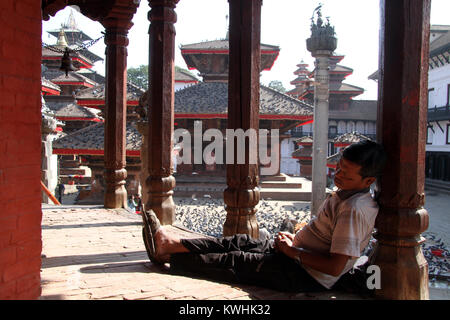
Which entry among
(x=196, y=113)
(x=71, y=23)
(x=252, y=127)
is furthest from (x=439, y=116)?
(x=71, y=23)

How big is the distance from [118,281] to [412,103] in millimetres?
2203

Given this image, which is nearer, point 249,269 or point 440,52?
point 249,269

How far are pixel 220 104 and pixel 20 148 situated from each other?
54.0 ft

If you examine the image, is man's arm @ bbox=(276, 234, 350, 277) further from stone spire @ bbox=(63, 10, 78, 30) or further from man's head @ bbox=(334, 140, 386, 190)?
stone spire @ bbox=(63, 10, 78, 30)

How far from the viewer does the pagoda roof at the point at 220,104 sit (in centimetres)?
1752

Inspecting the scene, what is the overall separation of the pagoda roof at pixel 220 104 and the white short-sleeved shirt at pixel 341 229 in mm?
14404

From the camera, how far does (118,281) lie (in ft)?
9.05

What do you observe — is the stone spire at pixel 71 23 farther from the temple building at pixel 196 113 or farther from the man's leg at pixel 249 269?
the man's leg at pixel 249 269

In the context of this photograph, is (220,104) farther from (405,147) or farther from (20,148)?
(20,148)

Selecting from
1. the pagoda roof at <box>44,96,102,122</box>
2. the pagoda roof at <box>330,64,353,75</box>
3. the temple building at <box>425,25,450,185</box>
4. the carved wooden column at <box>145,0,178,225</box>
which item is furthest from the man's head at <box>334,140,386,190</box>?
the pagoda roof at <box>330,64,353,75</box>

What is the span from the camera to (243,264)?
2.64 meters

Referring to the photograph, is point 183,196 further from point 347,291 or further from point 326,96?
point 347,291

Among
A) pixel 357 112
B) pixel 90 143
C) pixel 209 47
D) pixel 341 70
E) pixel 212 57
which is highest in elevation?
pixel 341 70

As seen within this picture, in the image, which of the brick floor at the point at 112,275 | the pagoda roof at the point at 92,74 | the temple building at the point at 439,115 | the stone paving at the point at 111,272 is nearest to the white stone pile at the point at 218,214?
the stone paving at the point at 111,272
